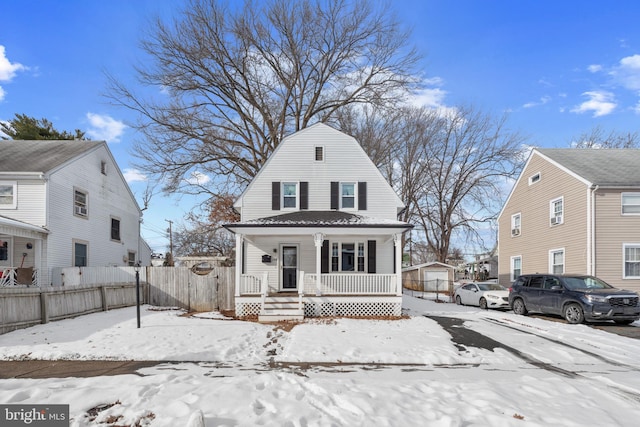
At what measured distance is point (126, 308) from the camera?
514 inches

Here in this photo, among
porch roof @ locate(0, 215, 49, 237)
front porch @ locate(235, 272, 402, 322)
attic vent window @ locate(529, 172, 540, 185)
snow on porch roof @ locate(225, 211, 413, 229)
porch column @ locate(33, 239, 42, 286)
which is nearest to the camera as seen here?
front porch @ locate(235, 272, 402, 322)

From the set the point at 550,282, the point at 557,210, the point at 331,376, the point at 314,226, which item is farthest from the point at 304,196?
the point at 557,210

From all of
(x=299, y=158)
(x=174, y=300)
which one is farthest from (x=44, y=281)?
(x=299, y=158)

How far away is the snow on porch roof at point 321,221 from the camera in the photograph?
12.5m

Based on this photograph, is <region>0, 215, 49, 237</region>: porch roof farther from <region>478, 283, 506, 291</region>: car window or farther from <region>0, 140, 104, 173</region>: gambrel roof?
<region>478, 283, 506, 291</region>: car window

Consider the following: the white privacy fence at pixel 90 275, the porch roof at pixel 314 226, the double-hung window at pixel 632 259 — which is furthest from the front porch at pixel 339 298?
the double-hung window at pixel 632 259

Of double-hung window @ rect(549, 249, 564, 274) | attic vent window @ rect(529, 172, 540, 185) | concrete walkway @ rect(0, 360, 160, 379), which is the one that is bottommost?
concrete walkway @ rect(0, 360, 160, 379)

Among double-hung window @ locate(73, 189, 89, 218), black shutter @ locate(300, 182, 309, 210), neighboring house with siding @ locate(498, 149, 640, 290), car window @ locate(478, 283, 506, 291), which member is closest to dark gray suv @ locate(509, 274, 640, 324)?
car window @ locate(478, 283, 506, 291)

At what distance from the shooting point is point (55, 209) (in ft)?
49.5

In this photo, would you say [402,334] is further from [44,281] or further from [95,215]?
[95,215]

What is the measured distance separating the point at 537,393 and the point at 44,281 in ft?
55.0

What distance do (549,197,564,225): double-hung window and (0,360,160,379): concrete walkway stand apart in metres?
17.7

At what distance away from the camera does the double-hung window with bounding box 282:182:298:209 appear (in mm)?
15133
